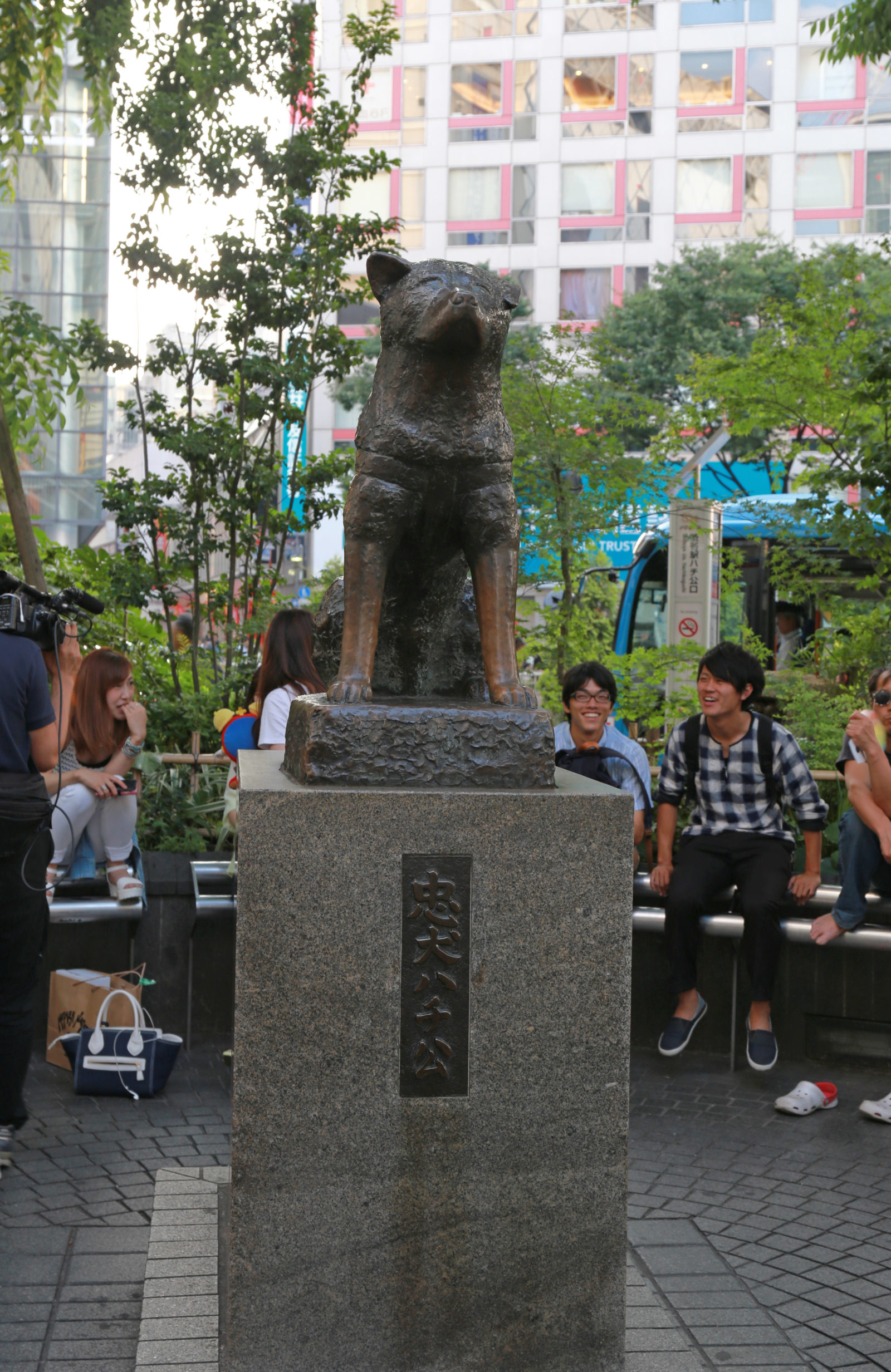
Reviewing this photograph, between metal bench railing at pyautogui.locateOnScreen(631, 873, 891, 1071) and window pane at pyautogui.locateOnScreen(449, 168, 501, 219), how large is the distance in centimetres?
3786

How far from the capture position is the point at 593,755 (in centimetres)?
576

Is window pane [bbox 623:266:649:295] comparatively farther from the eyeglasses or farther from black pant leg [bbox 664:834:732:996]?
black pant leg [bbox 664:834:732:996]

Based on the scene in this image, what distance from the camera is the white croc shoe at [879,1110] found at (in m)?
4.89

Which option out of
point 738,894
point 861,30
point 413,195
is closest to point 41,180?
point 413,195

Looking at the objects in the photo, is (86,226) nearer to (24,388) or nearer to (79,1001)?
(24,388)

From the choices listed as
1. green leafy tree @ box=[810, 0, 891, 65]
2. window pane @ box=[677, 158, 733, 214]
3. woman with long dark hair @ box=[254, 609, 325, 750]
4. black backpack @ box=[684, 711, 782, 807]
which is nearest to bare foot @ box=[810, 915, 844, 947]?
black backpack @ box=[684, 711, 782, 807]

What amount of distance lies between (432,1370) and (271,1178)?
1.95 feet

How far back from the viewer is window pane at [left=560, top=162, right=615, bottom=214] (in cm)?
3931

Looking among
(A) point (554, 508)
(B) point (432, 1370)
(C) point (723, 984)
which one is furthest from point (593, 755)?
(A) point (554, 508)

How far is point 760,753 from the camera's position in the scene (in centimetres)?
562

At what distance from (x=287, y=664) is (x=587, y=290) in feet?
119

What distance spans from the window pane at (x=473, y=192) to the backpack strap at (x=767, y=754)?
Answer: 124 ft

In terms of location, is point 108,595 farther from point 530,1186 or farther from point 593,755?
point 530,1186

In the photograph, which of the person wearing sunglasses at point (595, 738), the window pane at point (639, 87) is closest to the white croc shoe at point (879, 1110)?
the person wearing sunglasses at point (595, 738)
